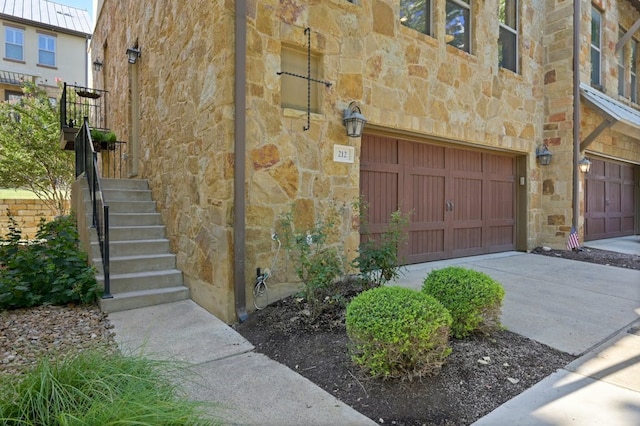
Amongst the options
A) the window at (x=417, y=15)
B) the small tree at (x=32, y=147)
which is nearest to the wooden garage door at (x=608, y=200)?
the window at (x=417, y=15)

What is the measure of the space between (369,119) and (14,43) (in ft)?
54.8

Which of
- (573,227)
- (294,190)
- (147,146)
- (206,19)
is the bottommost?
(573,227)

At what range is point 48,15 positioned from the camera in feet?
51.3

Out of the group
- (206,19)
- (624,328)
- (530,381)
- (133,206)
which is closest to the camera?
(530,381)

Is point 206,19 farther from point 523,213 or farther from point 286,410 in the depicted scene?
point 523,213

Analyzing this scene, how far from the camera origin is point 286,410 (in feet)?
6.84

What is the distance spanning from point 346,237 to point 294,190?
89 cm

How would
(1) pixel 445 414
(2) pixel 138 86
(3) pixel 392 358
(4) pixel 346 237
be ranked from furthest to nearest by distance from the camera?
(2) pixel 138 86 → (4) pixel 346 237 → (3) pixel 392 358 → (1) pixel 445 414

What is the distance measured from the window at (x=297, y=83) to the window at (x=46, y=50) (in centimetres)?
1597

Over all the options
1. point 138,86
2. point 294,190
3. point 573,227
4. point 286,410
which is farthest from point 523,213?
point 138,86

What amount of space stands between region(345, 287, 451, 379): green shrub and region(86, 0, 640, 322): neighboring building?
151 cm

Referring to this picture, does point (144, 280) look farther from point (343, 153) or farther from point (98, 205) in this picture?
point (343, 153)

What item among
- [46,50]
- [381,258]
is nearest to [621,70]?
[381,258]

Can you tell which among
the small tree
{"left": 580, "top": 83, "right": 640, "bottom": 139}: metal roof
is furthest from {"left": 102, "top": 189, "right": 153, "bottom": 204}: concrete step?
{"left": 580, "top": 83, "right": 640, "bottom": 139}: metal roof
